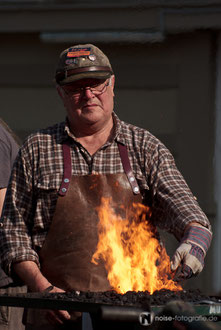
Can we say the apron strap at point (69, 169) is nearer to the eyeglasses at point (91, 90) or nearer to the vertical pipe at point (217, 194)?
the eyeglasses at point (91, 90)

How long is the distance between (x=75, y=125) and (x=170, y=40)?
347cm

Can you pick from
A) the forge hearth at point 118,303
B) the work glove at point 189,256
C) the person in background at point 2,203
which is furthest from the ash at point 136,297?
the person in background at point 2,203

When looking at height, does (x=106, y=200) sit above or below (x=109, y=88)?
below

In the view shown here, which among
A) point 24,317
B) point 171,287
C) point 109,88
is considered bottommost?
point 24,317

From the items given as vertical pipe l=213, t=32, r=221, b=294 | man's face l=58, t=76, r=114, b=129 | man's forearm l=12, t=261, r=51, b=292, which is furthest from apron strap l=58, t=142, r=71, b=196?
vertical pipe l=213, t=32, r=221, b=294

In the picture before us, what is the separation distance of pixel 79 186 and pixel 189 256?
80cm

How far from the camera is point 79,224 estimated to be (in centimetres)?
453

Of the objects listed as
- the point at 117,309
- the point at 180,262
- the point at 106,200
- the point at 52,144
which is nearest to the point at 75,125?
the point at 52,144

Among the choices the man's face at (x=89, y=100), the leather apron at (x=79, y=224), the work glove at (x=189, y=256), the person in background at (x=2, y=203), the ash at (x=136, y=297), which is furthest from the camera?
the person in background at (x=2, y=203)

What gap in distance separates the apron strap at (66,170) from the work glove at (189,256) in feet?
2.47

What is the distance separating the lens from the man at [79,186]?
4.48 m

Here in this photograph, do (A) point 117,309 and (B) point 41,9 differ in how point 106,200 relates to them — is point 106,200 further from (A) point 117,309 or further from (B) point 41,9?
(B) point 41,9

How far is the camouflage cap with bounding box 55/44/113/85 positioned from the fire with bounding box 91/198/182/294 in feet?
2.34

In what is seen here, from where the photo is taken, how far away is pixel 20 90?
26.6ft
